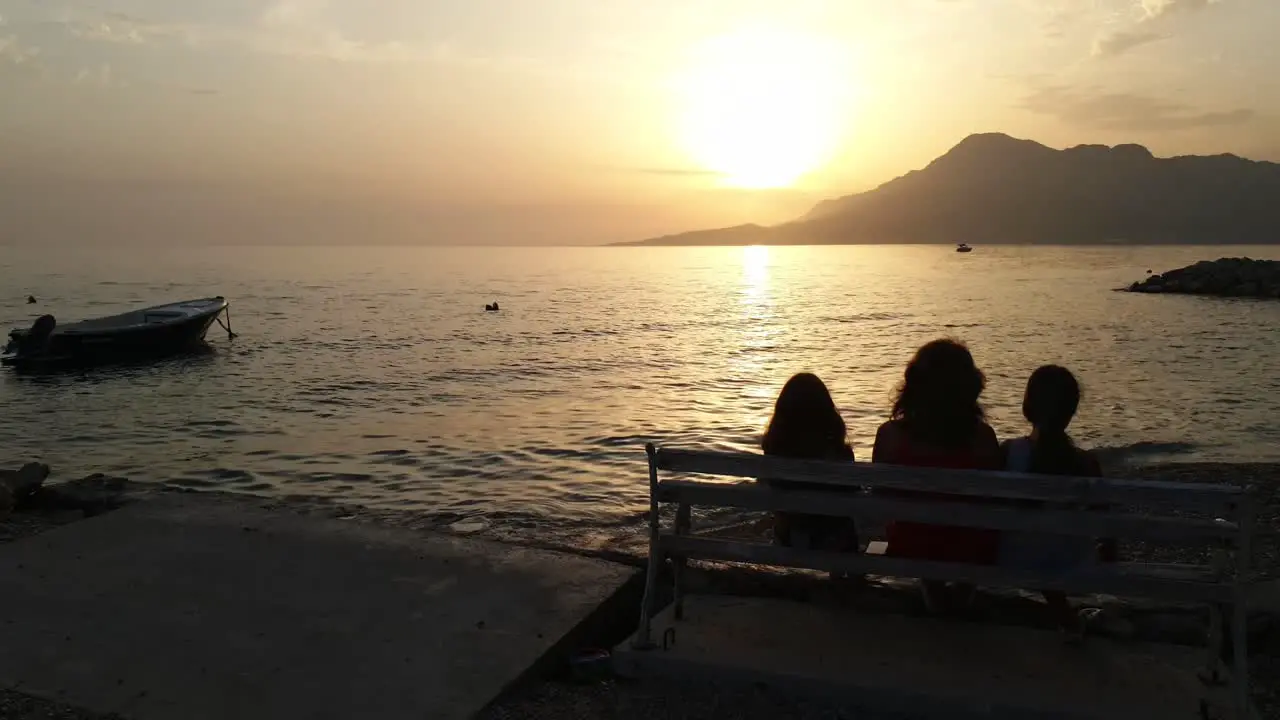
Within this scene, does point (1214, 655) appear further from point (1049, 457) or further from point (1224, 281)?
point (1224, 281)

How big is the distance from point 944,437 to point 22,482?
838 centimetres

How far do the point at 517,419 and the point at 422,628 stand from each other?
41.5 ft

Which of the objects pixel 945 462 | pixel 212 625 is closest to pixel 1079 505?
pixel 945 462

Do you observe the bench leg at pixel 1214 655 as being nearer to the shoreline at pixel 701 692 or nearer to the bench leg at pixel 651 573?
the shoreline at pixel 701 692

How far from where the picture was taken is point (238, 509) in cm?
718

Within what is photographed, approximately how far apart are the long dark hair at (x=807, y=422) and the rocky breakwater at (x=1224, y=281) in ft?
196

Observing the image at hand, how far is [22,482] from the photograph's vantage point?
8.28 meters

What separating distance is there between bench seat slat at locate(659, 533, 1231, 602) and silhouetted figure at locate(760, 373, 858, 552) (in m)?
0.49

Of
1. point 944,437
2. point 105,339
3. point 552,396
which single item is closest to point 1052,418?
point 944,437

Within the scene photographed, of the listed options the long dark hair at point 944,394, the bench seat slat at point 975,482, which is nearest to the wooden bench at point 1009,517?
the bench seat slat at point 975,482

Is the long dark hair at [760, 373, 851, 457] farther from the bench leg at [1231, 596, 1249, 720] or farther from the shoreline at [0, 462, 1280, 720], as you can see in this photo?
the bench leg at [1231, 596, 1249, 720]

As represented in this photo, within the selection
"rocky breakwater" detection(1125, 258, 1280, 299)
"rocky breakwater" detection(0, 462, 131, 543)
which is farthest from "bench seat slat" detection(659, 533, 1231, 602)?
"rocky breakwater" detection(1125, 258, 1280, 299)

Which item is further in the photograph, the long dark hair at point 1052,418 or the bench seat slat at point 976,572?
the long dark hair at point 1052,418

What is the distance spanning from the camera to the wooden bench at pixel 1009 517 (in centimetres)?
363
